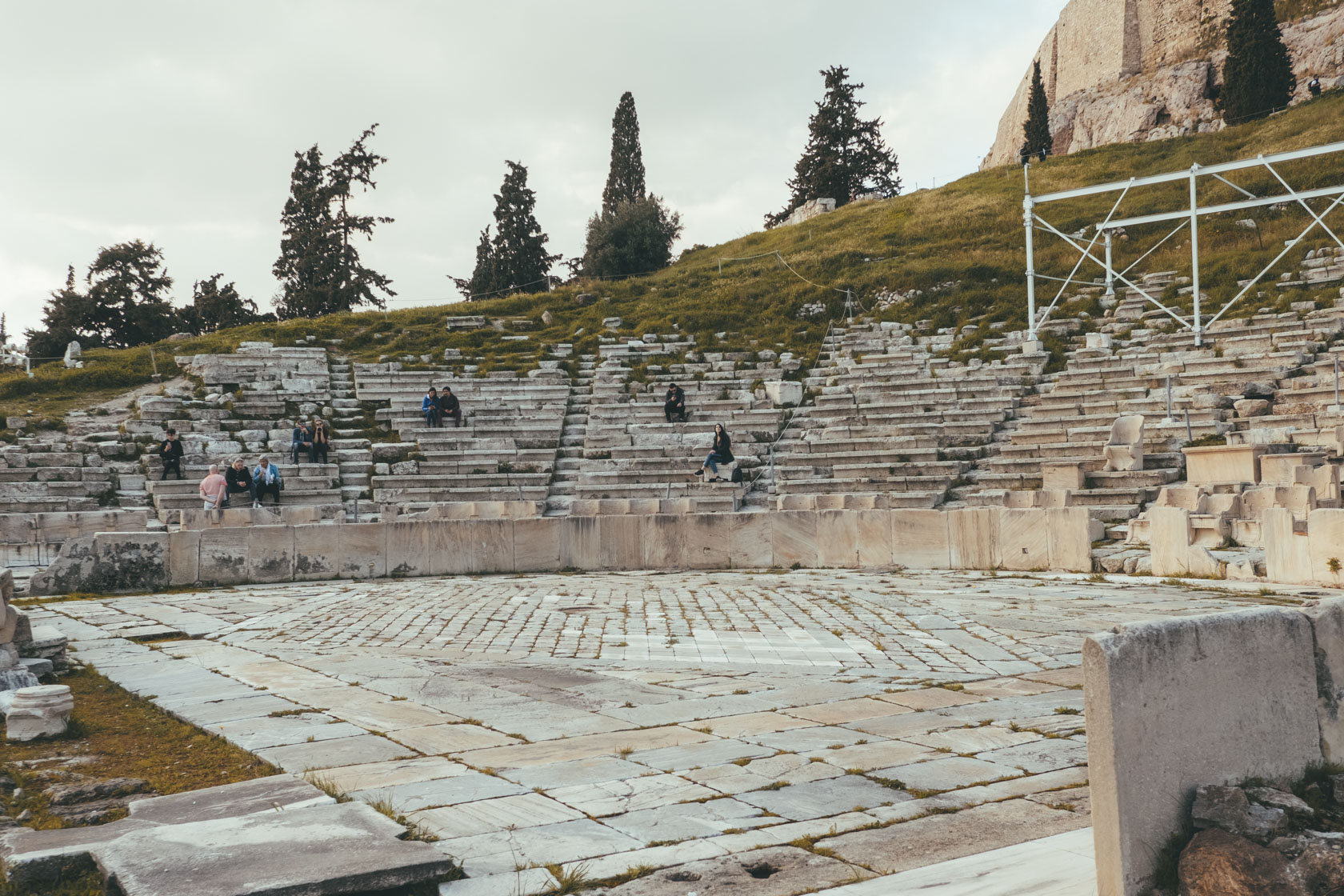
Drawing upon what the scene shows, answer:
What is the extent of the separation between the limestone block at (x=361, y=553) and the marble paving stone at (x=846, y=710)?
9672 millimetres

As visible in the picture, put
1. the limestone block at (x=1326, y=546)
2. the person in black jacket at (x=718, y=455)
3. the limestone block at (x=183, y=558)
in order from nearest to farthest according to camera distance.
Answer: the limestone block at (x=1326, y=546)
the limestone block at (x=183, y=558)
the person in black jacket at (x=718, y=455)

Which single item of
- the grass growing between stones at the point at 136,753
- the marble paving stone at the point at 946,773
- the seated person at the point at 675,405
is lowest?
the marble paving stone at the point at 946,773

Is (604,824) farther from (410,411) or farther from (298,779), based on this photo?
(410,411)

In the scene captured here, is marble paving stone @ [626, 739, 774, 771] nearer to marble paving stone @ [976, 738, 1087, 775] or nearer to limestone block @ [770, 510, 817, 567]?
marble paving stone @ [976, 738, 1087, 775]

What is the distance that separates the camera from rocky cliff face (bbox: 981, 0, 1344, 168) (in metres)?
53.6

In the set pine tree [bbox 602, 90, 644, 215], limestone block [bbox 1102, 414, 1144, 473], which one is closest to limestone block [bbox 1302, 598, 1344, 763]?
limestone block [bbox 1102, 414, 1144, 473]

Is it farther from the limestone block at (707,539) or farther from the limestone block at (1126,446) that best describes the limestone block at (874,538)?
the limestone block at (1126,446)

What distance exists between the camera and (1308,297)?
23.7 m

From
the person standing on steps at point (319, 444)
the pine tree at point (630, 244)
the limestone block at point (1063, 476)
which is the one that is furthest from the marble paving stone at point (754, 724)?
the pine tree at point (630, 244)

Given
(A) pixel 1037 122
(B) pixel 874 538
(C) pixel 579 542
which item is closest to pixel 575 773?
(B) pixel 874 538

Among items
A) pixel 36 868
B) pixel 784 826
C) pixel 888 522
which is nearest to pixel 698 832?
pixel 784 826

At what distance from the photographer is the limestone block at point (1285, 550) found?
35.1 ft

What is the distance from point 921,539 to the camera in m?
14.1

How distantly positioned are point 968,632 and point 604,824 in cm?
552
